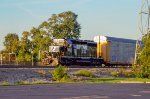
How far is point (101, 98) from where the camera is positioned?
1805 centimetres

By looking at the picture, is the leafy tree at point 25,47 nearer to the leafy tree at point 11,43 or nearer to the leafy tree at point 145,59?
the leafy tree at point 11,43

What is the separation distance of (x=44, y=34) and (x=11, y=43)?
8.14m

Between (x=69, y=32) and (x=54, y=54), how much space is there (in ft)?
131

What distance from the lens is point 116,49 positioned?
62.0 meters

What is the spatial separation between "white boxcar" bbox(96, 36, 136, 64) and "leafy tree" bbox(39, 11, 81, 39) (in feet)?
98.3

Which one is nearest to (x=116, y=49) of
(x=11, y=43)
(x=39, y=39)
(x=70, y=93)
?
(x=39, y=39)

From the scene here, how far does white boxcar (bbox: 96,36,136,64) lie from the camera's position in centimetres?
6034

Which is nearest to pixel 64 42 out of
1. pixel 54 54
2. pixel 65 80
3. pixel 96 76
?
pixel 54 54

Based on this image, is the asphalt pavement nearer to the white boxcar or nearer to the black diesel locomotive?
the black diesel locomotive

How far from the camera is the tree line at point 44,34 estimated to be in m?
87.1

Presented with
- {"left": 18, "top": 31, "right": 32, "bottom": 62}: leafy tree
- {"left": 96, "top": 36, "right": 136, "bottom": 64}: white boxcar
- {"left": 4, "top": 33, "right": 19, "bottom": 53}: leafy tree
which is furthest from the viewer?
{"left": 4, "top": 33, "right": 19, "bottom": 53}: leafy tree

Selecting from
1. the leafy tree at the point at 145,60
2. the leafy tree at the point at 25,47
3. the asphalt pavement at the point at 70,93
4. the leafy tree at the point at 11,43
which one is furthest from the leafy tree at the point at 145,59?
the leafy tree at the point at 11,43

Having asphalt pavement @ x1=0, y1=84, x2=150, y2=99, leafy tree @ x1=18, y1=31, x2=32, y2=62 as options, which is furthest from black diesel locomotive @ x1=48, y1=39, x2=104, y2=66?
asphalt pavement @ x1=0, y1=84, x2=150, y2=99

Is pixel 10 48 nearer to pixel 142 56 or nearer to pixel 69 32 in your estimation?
pixel 69 32
